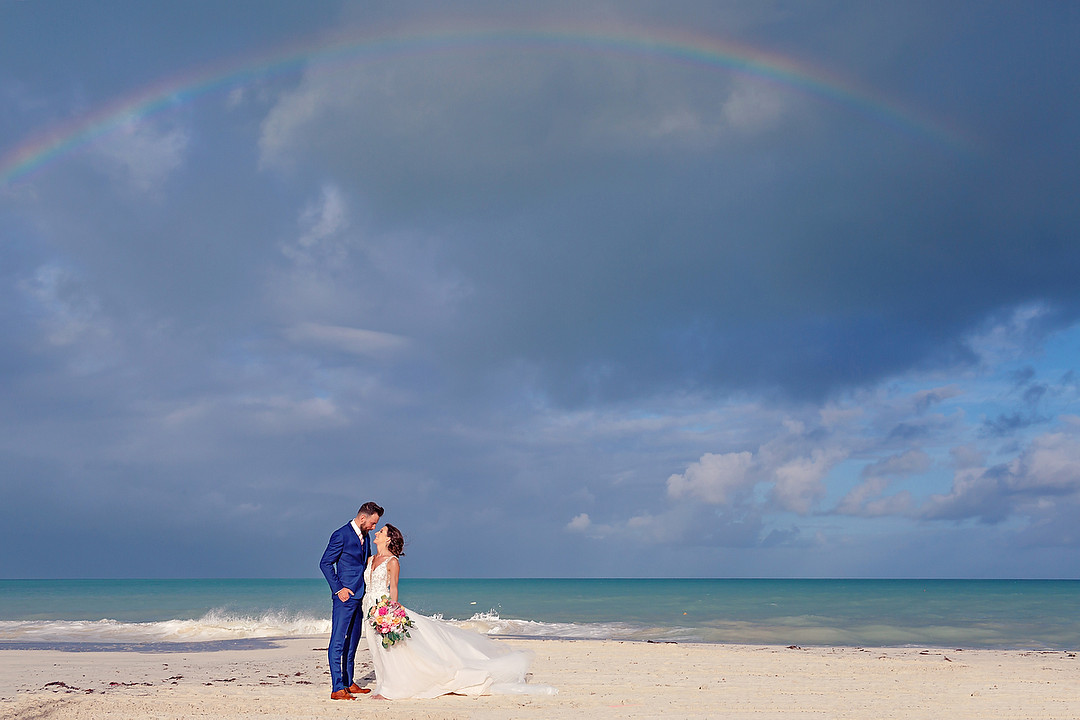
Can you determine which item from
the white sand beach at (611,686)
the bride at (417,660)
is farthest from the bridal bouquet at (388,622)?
the white sand beach at (611,686)

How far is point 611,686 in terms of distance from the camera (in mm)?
11422

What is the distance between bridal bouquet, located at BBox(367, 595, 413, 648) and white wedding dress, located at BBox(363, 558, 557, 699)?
0.26 ft

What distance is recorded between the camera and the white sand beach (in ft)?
29.7

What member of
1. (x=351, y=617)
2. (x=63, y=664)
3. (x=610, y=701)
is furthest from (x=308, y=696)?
(x=63, y=664)

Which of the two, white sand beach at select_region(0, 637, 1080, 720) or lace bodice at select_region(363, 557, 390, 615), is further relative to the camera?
lace bodice at select_region(363, 557, 390, 615)

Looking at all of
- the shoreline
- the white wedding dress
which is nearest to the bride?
the white wedding dress

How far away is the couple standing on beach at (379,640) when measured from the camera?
9.98 meters

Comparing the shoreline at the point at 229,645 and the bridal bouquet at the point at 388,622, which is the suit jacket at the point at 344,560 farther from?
the shoreline at the point at 229,645

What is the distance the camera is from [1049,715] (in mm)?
9211

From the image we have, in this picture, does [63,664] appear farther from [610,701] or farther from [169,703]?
[610,701]

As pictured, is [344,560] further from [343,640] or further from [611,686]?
[611,686]

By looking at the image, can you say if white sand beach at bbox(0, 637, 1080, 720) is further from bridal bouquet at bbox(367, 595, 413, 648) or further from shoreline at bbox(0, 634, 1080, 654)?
shoreline at bbox(0, 634, 1080, 654)

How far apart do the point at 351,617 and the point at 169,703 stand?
2295mm

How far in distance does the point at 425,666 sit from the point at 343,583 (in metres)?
1.51
